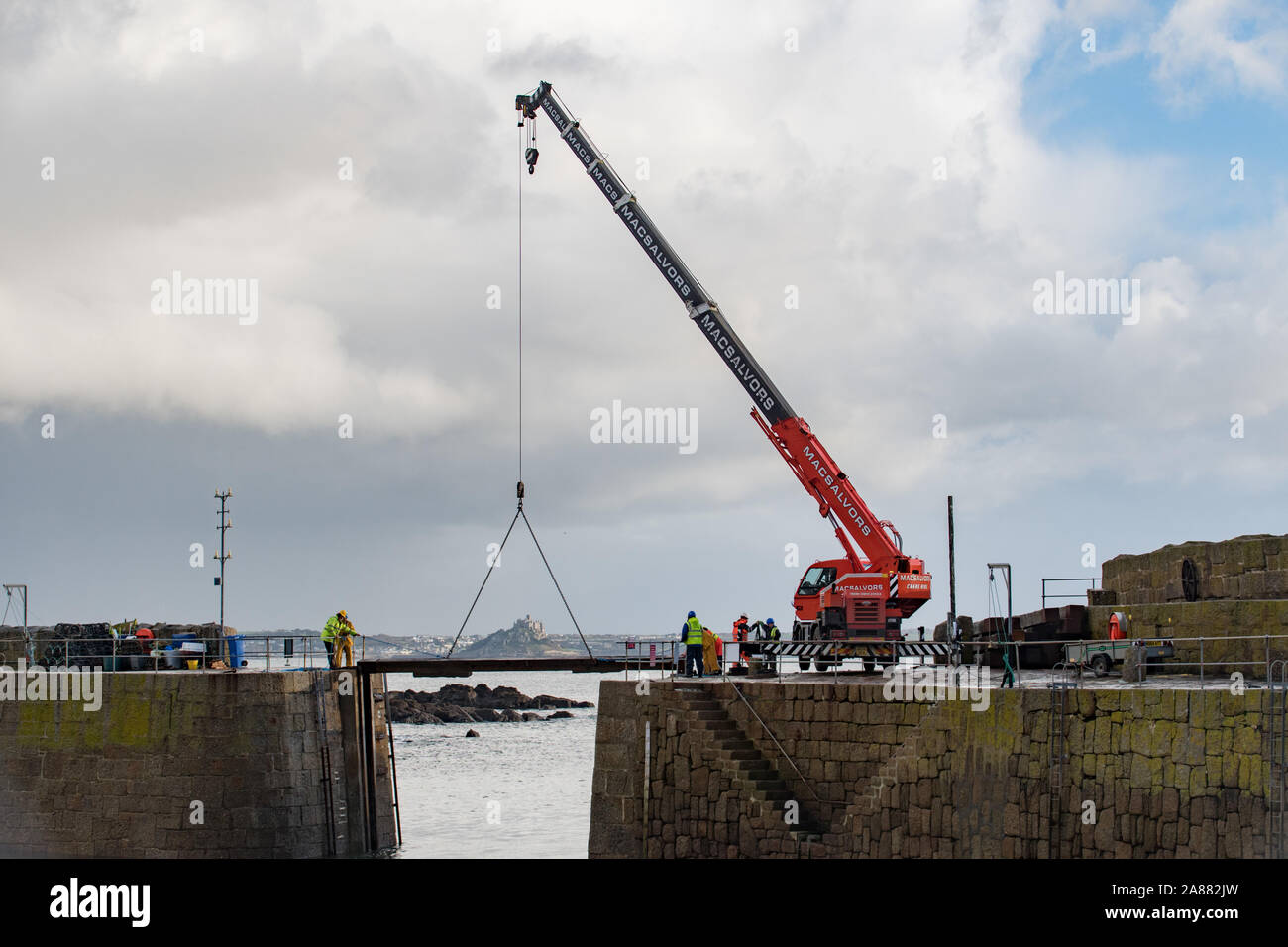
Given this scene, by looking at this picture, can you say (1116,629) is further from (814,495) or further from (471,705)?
(471,705)

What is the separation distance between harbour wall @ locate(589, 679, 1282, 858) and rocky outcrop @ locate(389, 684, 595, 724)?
66.7 metres

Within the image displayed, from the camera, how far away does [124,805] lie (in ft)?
87.5

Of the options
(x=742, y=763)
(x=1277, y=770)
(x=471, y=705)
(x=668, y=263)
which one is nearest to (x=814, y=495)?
(x=668, y=263)

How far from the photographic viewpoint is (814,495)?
111ft

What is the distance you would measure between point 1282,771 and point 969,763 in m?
4.49

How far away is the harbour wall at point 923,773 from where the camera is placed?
17094 mm

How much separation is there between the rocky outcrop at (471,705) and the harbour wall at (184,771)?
2402 inches

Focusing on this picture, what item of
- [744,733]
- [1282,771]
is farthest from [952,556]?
[1282,771]

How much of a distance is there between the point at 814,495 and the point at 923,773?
543 inches

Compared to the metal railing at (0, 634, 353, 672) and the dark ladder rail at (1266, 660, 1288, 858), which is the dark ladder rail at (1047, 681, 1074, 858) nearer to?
the dark ladder rail at (1266, 660, 1288, 858)

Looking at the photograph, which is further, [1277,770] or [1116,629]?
[1116,629]

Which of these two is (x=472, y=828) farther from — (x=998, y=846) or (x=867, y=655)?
(x=998, y=846)

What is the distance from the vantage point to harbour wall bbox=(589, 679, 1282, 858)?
1709 centimetres

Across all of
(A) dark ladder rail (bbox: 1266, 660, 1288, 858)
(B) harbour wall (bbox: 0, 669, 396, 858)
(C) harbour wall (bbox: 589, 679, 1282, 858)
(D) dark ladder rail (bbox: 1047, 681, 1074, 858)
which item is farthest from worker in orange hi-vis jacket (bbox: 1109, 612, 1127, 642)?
(B) harbour wall (bbox: 0, 669, 396, 858)
